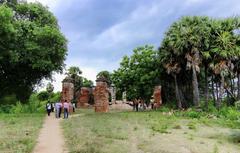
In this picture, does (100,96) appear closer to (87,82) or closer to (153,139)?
(153,139)

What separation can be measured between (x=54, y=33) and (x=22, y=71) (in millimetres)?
6730

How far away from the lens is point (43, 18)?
44.3 meters

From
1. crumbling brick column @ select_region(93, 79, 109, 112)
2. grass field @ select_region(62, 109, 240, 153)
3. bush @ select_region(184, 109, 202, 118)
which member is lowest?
grass field @ select_region(62, 109, 240, 153)

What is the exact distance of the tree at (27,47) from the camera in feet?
128

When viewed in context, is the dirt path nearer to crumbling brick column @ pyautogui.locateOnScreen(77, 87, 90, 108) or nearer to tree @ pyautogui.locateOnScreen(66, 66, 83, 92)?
crumbling brick column @ pyautogui.locateOnScreen(77, 87, 90, 108)

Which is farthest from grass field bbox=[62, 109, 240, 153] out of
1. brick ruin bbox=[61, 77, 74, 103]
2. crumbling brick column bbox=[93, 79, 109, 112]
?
brick ruin bbox=[61, 77, 74, 103]

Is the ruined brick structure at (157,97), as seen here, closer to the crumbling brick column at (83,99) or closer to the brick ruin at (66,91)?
the crumbling brick column at (83,99)

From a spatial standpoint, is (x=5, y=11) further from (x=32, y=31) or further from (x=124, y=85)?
(x=124, y=85)

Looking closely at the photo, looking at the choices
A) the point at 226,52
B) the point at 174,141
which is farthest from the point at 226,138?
the point at 226,52

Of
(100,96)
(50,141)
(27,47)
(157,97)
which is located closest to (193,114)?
(100,96)

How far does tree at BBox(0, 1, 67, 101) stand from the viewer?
38.9 metres

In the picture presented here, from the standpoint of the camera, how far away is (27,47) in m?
39.9

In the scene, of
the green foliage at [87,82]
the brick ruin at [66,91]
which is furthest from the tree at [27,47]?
the green foliage at [87,82]

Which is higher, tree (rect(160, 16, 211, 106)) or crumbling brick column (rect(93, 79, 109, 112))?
tree (rect(160, 16, 211, 106))
